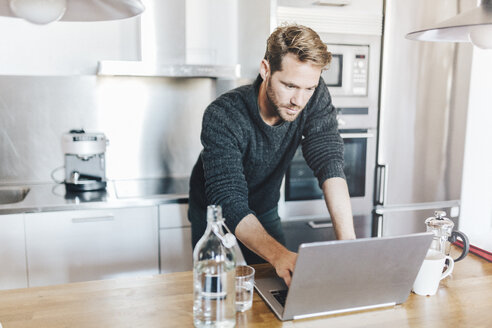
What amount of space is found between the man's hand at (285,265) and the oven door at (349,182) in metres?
1.27

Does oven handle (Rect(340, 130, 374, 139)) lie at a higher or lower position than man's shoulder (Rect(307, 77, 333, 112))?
lower

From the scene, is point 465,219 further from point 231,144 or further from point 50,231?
point 50,231

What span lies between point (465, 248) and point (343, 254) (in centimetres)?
52

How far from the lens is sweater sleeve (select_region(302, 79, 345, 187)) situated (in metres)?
1.58

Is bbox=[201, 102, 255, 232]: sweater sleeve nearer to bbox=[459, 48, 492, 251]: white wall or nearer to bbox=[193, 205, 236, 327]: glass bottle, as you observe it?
bbox=[193, 205, 236, 327]: glass bottle

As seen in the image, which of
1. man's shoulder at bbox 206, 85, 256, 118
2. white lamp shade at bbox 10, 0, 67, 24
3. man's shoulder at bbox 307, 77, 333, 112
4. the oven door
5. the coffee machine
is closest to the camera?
white lamp shade at bbox 10, 0, 67, 24

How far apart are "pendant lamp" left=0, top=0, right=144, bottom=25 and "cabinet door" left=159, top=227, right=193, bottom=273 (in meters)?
1.29

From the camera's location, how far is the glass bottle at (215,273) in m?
0.95

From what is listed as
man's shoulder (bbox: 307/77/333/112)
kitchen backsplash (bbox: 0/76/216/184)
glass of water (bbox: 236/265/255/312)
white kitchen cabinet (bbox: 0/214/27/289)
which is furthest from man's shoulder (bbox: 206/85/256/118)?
kitchen backsplash (bbox: 0/76/216/184)

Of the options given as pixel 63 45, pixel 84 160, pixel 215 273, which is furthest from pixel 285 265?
pixel 63 45

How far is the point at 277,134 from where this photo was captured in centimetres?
159

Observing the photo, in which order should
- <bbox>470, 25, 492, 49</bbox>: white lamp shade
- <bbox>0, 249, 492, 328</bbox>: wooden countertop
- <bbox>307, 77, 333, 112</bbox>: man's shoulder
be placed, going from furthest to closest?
1. <bbox>307, 77, 333, 112</bbox>: man's shoulder
2. <bbox>470, 25, 492, 49</bbox>: white lamp shade
3. <bbox>0, 249, 492, 328</bbox>: wooden countertop

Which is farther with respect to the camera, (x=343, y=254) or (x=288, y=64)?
(x=288, y=64)

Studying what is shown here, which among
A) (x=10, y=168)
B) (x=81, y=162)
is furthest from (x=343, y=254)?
(x=10, y=168)
